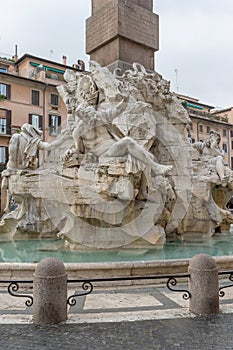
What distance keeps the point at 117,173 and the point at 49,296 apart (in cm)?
409

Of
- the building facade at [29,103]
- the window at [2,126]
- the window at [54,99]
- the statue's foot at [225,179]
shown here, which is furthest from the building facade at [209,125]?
the statue's foot at [225,179]

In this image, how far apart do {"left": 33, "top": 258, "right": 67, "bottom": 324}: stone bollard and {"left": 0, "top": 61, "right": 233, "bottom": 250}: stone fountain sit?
152 inches

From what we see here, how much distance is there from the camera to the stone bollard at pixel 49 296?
3939mm

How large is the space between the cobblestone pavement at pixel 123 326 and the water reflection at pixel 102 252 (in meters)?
2.12

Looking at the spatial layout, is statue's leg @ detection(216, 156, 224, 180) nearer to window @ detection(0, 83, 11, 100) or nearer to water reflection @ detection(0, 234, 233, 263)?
water reflection @ detection(0, 234, 233, 263)

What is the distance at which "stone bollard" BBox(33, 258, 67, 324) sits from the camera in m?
3.94

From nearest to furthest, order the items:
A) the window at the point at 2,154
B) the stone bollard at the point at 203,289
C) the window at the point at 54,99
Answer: the stone bollard at the point at 203,289 < the window at the point at 2,154 < the window at the point at 54,99

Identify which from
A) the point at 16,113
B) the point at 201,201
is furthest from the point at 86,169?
the point at 16,113

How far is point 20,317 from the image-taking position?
4164mm

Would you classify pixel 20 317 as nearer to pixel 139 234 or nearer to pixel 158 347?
pixel 158 347

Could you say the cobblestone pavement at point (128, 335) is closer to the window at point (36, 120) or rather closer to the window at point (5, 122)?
the window at point (5, 122)

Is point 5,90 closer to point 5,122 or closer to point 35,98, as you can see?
point 35,98

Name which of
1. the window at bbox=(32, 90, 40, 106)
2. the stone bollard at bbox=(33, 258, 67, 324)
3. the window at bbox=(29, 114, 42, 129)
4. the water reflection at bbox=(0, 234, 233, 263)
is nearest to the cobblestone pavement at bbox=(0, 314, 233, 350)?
the stone bollard at bbox=(33, 258, 67, 324)

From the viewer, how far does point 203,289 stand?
4.25m
